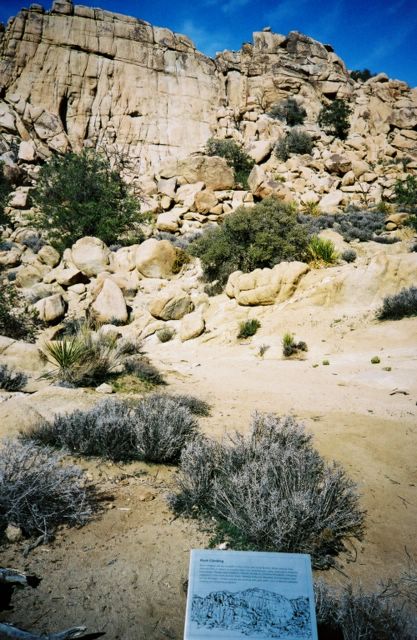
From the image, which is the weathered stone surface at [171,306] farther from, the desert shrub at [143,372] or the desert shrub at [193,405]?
the desert shrub at [193,405]

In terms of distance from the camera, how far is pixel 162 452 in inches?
136

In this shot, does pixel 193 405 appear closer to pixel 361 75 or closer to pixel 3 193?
pixel 3 193

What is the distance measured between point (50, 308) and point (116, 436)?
10.4 metres

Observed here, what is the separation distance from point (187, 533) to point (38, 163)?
31618 mm

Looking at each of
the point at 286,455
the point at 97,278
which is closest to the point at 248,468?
the point at 286,455

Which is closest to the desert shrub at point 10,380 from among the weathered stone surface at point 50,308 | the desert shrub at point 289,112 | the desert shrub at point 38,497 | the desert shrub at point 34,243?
the desert shrub at point 38,497

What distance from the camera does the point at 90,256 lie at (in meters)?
15.6

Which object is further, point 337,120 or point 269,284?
point 337,120

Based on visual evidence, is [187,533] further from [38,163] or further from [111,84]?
[111,84]

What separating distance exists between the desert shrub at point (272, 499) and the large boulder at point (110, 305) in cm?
1023

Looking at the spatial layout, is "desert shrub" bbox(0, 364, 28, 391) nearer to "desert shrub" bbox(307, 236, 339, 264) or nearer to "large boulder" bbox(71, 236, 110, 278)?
"large boulder" bbox(71, 236, 110, 278)

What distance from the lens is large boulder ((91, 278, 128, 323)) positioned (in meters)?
12.7

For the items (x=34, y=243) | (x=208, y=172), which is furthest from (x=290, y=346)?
(x=208, y=172)

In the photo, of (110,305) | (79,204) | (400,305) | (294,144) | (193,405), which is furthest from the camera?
(294,144)
